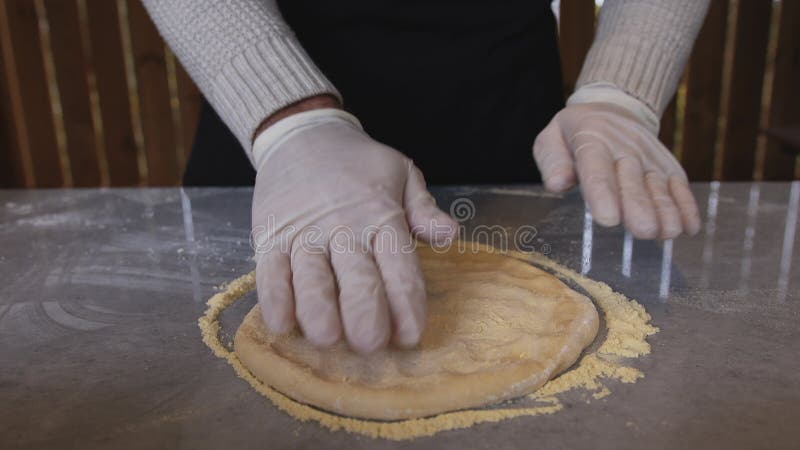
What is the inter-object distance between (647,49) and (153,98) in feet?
8.40

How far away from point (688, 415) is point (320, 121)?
70 centimetres

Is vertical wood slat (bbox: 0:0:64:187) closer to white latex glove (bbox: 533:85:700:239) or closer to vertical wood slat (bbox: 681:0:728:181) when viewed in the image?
white latex glove (bbox: 533:85:700:239)

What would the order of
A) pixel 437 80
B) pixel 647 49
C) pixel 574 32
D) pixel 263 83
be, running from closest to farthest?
pixel 263 83, pixel 647 49, pixel 437 80, pixel 574 32

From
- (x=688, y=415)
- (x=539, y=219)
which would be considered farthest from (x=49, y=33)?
(x=688, y=415)

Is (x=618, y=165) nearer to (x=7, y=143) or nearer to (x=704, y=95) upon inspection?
(x=704, y=95)

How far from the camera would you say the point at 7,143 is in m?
3.18

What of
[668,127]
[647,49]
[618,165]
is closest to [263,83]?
[618,165]

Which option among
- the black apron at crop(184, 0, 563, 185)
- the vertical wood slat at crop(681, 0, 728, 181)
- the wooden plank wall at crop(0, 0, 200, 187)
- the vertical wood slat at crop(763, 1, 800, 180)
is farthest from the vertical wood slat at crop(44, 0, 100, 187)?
the vertical wood slat at crop(763, 1, 800, 180)

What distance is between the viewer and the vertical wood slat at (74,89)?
2.98 m

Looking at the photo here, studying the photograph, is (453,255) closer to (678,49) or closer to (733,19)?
(678,49)

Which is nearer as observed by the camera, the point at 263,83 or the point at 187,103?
the point at 263,83

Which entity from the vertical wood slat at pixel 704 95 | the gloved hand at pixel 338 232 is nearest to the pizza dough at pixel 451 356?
the gloved hand at pixel 338 232

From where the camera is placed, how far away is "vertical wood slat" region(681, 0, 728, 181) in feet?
10.1

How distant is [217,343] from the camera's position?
0.85 m
